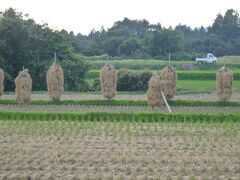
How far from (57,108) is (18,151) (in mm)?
12944

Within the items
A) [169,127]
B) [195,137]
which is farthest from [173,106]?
[195,137]

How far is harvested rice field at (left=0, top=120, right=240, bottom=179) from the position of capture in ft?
41.4

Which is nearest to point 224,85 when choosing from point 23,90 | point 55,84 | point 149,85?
point 149,85

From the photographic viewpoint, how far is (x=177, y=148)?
15.9m

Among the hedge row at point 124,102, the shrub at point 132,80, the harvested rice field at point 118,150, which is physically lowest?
the harvested rice field at point 118,150

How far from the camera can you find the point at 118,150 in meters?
15.4

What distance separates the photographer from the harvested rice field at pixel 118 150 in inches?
496

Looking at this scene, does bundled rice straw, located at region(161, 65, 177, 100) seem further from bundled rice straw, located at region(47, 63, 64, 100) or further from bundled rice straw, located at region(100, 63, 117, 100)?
bundled rice straw, located at region(47, 63, 64, 100)

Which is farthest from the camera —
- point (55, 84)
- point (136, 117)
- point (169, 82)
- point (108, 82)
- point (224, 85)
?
point (55, 84)

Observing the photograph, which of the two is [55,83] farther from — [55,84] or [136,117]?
[136,117]

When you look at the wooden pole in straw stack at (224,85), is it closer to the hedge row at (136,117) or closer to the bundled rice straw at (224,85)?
the bundled rice straw at (224,85)

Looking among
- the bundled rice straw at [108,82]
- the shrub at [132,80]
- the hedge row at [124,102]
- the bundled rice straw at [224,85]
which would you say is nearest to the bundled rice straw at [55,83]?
the hedge row at [124,102]

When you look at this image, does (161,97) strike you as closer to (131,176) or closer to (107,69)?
(107,69)

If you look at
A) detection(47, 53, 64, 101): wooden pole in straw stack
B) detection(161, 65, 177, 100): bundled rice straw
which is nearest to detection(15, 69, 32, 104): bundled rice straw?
detection(47, 53, 64, 101): wooden pole in straw stack
